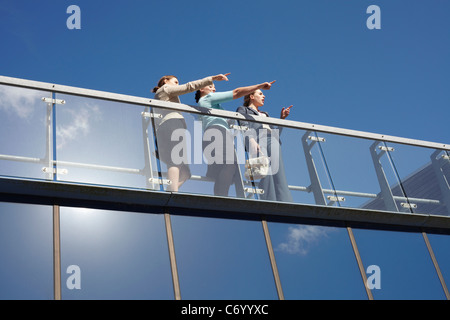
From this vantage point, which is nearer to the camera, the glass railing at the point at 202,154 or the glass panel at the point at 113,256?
the glass panel at the point at 113,256

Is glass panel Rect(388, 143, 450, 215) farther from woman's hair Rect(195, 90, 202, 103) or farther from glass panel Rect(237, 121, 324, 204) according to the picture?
woman's hair Rect(195, 90, 202, 103)

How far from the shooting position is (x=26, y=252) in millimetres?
6738

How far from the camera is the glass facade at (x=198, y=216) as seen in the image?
6918 mm

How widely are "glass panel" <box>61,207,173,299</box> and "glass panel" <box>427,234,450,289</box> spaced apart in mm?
3680

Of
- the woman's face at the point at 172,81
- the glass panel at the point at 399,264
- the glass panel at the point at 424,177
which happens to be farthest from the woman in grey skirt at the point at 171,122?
the glass panel at the point at 424,177

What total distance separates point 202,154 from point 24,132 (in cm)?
199

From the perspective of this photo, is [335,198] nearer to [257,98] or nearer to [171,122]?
[257,98]

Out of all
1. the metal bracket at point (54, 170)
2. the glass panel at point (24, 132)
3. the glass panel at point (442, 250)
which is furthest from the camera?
the glass panel at point (442, 250)

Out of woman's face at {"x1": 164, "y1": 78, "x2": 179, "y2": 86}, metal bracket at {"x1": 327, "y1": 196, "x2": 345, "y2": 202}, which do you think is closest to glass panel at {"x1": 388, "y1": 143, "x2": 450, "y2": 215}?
metal bracket at {"x1": 327, "y1": 196, "x2": 345, "y2": 202}

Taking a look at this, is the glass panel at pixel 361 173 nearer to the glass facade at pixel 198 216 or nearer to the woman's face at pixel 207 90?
the glass facade at pixel 198 216

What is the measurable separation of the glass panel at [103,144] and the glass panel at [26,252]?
50 cm

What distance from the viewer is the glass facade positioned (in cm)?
692
